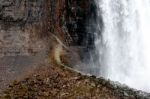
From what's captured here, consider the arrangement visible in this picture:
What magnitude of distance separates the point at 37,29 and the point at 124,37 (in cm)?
768

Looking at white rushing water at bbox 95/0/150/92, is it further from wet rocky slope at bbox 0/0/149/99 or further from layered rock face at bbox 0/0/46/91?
layered rock face at bbox 0/0/46/91

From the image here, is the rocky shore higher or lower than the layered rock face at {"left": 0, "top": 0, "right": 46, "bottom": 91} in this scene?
lower

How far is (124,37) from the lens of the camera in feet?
119

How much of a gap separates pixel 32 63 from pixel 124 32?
9684mm

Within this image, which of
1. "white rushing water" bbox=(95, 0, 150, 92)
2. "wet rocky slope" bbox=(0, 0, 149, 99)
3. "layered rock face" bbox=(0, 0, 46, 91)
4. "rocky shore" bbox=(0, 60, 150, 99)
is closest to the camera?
"rocky shore" bbox=(0, 60, 150, 99)

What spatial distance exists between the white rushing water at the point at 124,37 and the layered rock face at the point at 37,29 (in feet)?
3.60

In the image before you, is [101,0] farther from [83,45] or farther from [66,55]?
[66,55]

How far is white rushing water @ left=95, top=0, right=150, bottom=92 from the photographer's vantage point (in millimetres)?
35406

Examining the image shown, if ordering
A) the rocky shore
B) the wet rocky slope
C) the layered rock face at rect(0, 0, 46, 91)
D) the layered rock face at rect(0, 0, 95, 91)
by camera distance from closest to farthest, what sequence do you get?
the rocky shore < the wet rocky slope < the layered rock face at rect(0, 0, 46, 91) < the layered rock face at rect(0, 0, 95, 91)

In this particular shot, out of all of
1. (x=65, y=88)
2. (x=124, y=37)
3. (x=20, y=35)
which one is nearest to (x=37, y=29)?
(x=20, y=35)

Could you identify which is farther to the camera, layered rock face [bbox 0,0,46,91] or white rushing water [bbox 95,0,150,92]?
white rushing water [bbox 95,0,150,92]

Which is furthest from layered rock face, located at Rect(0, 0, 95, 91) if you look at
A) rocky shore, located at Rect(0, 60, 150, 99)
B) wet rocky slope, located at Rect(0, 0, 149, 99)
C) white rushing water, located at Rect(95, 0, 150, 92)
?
rocky shore, located at Rect(0, 60, 150, 99)

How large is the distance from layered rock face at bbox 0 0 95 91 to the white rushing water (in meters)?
1.10

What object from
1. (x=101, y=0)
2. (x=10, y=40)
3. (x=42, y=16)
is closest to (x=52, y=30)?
(x=42, y=16)
